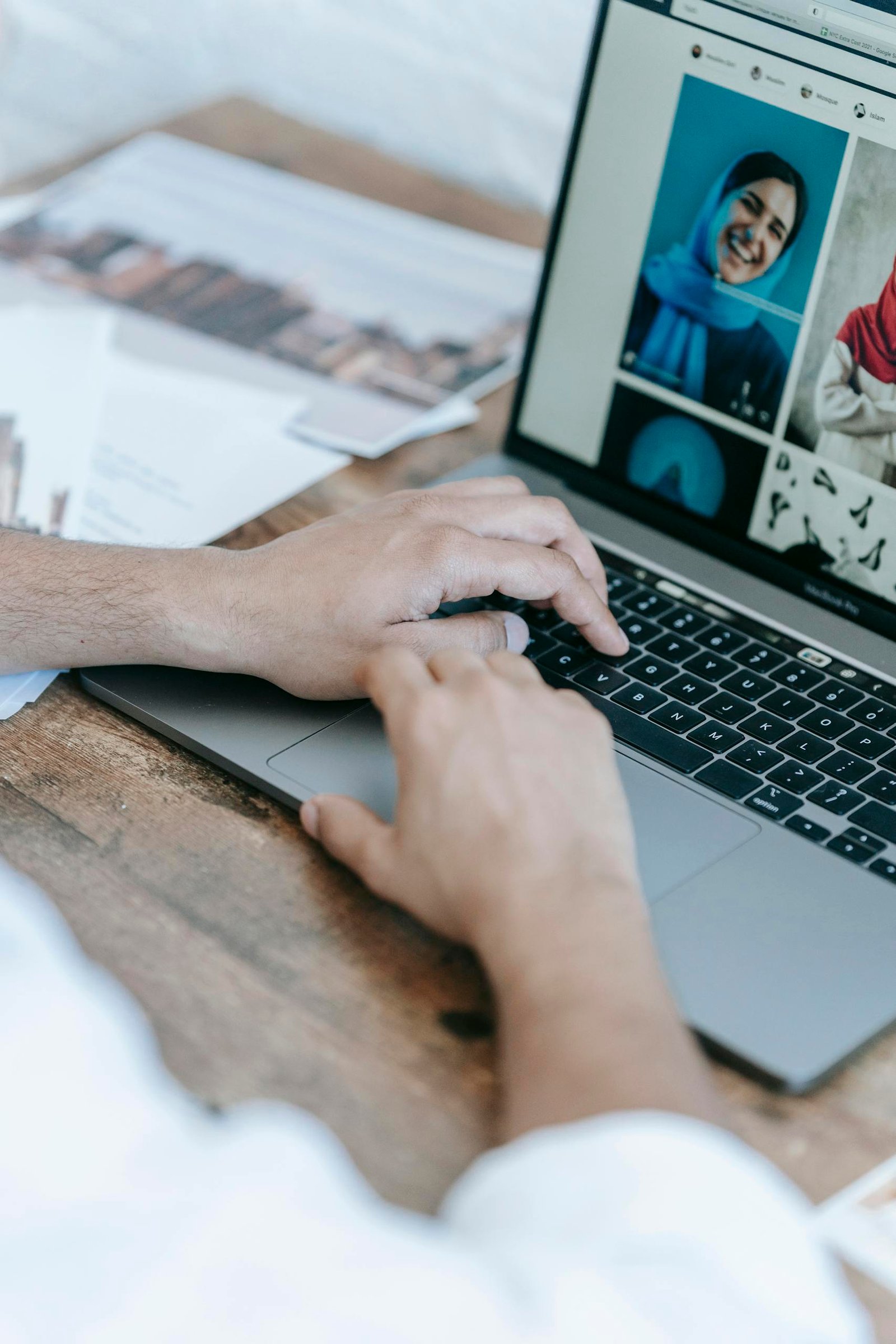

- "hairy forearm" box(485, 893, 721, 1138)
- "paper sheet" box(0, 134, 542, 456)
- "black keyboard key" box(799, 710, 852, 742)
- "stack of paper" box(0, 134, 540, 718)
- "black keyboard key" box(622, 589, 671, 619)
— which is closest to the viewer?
"hairy forearm" box(485, 893, 721, 1138)

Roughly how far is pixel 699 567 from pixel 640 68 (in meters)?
0.33

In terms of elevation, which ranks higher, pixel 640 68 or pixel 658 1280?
pixel 640 68

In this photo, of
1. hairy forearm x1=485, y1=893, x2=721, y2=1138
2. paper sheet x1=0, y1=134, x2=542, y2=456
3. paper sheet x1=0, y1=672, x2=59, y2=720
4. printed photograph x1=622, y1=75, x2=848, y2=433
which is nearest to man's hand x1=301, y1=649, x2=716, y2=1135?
hairy forearm x1=485, y1=893, x2=721, y2=1138

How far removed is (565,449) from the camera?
103 centimetres

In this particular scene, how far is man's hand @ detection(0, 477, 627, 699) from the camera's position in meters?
0.79

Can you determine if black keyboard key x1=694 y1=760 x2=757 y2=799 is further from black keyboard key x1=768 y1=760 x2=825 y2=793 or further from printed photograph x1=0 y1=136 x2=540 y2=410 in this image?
printed photograph x1=0 y1=136 x2=540 y2=410

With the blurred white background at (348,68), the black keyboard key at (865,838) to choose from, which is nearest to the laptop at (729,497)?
the black keyboard key at (865,838)

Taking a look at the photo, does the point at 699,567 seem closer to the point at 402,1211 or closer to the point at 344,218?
the point at 402,1211

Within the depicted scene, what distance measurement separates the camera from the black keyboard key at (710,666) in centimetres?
85

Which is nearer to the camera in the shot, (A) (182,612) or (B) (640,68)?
(A) (182,612)

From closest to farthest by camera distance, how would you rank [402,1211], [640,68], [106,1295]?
1. [106,1295]
2. [402,1211]
3. [640,68]

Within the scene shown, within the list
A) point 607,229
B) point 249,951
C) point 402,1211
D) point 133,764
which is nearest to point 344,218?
point 607,229

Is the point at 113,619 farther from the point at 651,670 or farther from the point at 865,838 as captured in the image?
the point at 865,838

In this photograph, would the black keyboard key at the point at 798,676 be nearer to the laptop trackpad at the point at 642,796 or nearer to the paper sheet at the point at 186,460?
the laptop trackpad at the point at 642,796
